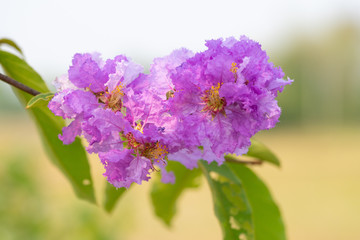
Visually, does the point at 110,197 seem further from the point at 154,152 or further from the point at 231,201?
the point at 154,152

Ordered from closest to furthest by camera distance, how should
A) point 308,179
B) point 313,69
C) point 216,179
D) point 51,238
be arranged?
point 216,179 → point 51,238 → point 308,179 → point 313,69

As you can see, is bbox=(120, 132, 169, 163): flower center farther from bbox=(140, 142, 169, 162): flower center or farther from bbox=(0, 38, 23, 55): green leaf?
bbox=(0, 38, 23, 55): green leaf

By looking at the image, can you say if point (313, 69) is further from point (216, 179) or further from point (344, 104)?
point (216, 179)

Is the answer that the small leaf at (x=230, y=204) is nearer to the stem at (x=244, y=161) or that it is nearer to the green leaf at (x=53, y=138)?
the stem at (x=244, y=161)

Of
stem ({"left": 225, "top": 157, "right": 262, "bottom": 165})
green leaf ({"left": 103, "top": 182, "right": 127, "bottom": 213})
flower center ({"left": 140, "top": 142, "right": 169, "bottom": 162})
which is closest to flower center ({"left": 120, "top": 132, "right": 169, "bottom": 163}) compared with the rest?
flower center ({"left": 140, "top": 142, "right": 169, "bottom": 162})

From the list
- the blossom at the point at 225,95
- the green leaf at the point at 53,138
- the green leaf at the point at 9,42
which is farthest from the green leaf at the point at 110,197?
the blossom at the point at 225,95

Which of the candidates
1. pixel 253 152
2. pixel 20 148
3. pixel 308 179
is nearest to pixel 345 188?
pixel 308 179
